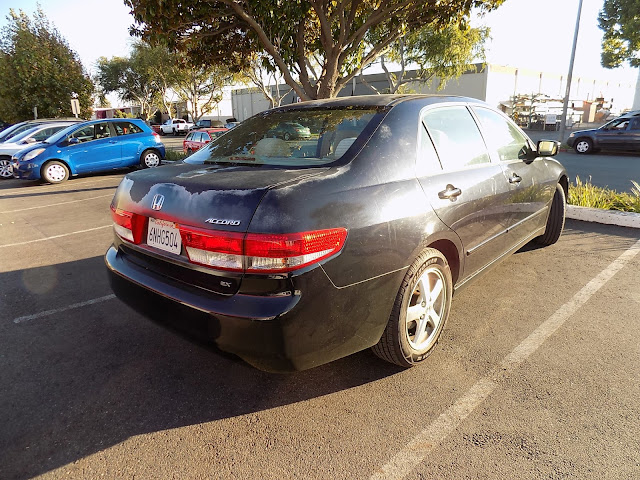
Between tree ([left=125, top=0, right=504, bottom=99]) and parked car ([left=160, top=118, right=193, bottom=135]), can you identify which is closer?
tree ([left=125, top=0, right=504, bottom=99])

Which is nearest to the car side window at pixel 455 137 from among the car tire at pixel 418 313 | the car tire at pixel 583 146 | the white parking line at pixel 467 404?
the car tire at pixel 418 313

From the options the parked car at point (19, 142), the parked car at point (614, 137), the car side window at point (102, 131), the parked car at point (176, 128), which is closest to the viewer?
the car side window at point (102, 131)

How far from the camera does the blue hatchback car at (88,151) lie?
11.1 meters

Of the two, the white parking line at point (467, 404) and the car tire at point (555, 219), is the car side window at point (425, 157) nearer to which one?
the white parking line at point (467, 404)

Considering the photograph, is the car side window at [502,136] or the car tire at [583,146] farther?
the car tire at [583,146]

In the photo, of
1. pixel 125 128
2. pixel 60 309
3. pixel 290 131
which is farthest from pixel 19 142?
pixel 290 131

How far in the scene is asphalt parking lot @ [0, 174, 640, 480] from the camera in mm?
2043

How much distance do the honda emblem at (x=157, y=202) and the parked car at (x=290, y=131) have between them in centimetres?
95

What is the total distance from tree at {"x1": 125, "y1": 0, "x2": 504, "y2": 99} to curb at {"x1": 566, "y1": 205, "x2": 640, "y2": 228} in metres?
5.20

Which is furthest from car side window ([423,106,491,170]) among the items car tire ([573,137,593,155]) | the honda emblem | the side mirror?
car tire ([573,137,593,155])

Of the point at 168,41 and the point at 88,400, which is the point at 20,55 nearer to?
the point at 168,41

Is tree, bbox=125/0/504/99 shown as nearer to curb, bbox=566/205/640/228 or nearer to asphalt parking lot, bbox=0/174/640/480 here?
curb, bbox=566/205/640/228

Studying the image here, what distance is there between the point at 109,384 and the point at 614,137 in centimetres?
1782

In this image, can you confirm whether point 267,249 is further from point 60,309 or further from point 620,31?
point 620,31
